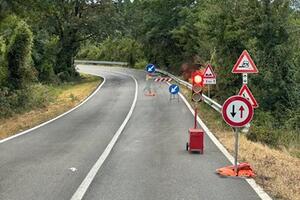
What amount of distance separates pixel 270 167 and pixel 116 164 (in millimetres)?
3348

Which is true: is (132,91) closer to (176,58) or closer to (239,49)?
(239,49)

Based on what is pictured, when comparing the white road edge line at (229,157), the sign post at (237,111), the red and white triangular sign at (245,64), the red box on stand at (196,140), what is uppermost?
the red and white triangular sign at (245,64)

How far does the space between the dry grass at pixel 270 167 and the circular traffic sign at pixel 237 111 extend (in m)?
1.13

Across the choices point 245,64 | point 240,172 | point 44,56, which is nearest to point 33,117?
point 245,64

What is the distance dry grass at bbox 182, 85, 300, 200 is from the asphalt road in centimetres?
45

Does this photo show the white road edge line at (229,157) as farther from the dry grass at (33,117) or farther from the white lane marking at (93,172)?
the dry grass at (33,117)

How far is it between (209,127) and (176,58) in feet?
134

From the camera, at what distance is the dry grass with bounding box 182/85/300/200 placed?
8.96 m

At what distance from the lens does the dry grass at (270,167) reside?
8.96 metres

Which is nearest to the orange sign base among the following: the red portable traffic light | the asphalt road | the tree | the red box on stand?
the asphalt road

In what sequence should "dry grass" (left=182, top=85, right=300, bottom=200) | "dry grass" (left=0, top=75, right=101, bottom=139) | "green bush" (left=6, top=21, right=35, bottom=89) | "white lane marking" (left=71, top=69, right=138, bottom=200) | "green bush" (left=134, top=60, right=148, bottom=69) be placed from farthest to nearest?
"green bush" (left=134, top=60, right=148, bottom=69) < "green bush" (left=6, top=21, right=35, bottom=89) < "dry grass" (left=0, top=75, right=101, bottom=139) < "dry grass" (left=182, top=85, right=300, bottom=200) < "white lane marking" (left=71, top=69, right=138, bottom=200)

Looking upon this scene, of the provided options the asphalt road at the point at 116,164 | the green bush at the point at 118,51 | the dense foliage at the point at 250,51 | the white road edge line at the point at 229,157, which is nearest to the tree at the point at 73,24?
the dense foliage at the point at 250,51

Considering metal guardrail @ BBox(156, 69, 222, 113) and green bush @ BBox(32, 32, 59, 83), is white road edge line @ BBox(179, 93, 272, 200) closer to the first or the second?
metal guardrail @ BBox(156, 69, 222, 113)

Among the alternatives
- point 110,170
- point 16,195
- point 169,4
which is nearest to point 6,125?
point 110,170
